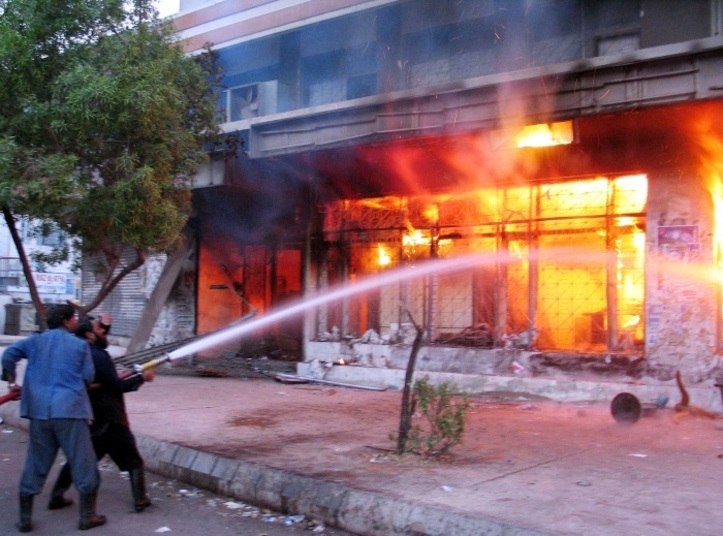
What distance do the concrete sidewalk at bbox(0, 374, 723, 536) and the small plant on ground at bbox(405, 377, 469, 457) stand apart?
18 centimetres

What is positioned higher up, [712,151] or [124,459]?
[712,151]

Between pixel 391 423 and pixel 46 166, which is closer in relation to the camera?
pixel 46 166

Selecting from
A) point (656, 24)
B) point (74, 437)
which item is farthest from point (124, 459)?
point (656, 24)

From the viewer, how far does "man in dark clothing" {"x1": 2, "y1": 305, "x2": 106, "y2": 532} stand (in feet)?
16.5

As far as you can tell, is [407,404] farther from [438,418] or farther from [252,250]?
[252,250]

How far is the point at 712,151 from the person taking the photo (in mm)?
9312

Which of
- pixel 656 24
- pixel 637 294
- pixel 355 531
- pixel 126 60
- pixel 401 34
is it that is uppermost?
pixel 401 34

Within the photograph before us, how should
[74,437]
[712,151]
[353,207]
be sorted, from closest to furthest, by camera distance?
1. [74,437]
2. [712,151]
3. [353,207]

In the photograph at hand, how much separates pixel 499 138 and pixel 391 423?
408cm

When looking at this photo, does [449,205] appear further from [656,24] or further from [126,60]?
[126,60]

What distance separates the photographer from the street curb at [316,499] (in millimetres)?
4777

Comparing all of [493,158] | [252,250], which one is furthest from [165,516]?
[252,250]

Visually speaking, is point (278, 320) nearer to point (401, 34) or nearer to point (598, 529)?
point (401, 34)

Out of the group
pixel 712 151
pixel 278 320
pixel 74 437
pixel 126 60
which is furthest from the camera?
pixel 278 320
